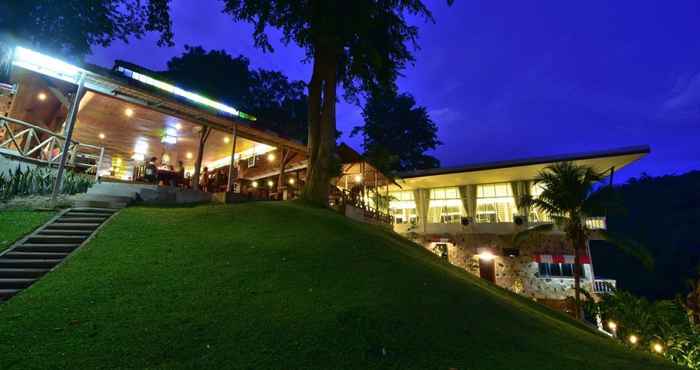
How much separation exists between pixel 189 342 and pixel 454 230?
66.0 ft

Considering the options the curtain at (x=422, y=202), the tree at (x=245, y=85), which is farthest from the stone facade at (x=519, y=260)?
the tree at (x=245, y=85)

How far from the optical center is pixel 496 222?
20703 millimetres

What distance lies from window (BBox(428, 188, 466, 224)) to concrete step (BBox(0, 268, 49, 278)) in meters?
21.0

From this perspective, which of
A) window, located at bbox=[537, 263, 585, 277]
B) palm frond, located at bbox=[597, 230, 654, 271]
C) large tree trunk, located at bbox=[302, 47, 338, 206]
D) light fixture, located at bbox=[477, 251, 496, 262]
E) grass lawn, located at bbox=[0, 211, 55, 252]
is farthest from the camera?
light fixture, located at bbox=[477, 251, 496, 262]

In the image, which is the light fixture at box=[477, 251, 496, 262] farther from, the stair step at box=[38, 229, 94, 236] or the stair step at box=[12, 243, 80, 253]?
the stair step at box=[12, 243, 80, 253]

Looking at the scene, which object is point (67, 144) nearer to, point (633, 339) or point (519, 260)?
point (633, 339)

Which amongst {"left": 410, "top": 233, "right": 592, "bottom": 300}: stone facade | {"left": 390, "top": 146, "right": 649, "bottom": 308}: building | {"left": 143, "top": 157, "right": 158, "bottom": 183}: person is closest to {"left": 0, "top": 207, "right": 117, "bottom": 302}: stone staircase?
{"left": 143, "top": 157, "right": 158, "bottom": 183}: person

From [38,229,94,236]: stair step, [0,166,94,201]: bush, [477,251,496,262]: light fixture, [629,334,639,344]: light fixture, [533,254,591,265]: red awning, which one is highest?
[0,166,94,201]: bush

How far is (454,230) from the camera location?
21.8m

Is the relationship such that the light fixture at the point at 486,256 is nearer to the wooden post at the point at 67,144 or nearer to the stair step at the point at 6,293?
the wooden post at the point at 67,144

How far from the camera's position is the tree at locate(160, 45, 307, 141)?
35062 mm

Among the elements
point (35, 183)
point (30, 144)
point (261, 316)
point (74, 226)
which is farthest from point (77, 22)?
point (261, 316)

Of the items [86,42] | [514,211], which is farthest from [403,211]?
[86,42]

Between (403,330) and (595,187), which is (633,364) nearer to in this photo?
(403,330)
